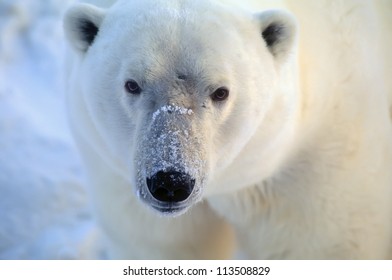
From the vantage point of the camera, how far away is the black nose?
6.46ft

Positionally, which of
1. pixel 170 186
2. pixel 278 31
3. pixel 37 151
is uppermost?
pixel 37 151

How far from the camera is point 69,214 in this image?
3.85m

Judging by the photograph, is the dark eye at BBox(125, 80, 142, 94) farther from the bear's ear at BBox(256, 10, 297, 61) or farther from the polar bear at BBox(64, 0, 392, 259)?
the bear's ear at BBox(256, 10, 297, 61)

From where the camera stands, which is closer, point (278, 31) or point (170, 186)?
point (170, 186)

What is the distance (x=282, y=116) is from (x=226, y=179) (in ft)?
0.82

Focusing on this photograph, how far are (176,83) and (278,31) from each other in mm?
376

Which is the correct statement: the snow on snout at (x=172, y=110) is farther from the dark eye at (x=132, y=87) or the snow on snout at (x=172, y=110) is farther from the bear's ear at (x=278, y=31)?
the bear's ear at (x=278, y=31)

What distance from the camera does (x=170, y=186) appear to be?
1978mm

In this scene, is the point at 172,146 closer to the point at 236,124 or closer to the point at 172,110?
the point at 172,110

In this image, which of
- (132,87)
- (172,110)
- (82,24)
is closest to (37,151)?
(82,24)

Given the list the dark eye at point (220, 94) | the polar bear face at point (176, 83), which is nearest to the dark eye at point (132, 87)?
the polar bear face at point (176, 83)

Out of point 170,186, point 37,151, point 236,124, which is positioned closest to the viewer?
point 170,186

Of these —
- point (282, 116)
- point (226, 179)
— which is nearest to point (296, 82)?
point (282, 116)
